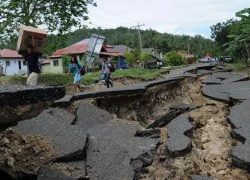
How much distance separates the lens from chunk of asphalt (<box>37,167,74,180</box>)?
3814mm

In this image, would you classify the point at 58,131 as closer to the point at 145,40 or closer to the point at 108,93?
the point at 108,93

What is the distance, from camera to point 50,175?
3863mm

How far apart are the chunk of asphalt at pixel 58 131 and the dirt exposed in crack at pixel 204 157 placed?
90cm

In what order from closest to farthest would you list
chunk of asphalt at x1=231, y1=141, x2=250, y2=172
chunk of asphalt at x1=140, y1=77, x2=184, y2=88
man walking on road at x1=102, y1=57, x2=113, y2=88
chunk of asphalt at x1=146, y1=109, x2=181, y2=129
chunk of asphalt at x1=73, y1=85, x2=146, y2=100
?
chunk of asphalt at x1=231, y1=141, x2=250, y2=172
chunk of asphalt at x1=146, y1=109, x2=181, y2=129
chunk of asphalt at x1=73, y1=85, x2=146, y2=100
chunk of asphalt at x1=140, y1=77, x2=184, y2=88
man walking on road at x1=102, y1=57, x2=113, y2=88

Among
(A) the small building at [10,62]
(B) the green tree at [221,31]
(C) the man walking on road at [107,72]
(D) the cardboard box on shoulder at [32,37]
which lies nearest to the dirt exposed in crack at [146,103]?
(D) the cardboard box on shoulder at [32,37]

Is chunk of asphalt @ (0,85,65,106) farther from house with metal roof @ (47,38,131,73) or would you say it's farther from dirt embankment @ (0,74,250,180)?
house with metal roof @ (47,38,131,73)

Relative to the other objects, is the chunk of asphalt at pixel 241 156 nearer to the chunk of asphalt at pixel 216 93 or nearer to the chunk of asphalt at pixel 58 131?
the chunk of asphalt at pixel 58 131

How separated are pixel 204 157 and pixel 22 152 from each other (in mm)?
2036

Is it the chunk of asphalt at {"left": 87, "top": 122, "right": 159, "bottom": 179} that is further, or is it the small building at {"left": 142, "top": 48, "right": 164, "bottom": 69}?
the small building at {"left": 142, "top": 48, "right": 164, "bottom": 69}

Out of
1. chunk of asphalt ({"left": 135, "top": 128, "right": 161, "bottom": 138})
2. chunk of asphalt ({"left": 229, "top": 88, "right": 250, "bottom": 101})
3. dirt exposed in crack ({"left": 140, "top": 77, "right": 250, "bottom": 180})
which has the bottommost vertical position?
dirt exposed in crack ({"left": 140, "top": 77, "right": 250, "bottom": 180})

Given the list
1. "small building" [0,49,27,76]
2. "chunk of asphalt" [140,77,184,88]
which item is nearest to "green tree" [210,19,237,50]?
"chunk of asphalt" [140,77,184,88]

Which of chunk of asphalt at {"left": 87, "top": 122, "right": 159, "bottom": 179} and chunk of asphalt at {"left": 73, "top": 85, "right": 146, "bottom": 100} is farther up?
chunk of asphalt at {"left": 73, "top": 85, "right": 146, "bottom": 100}

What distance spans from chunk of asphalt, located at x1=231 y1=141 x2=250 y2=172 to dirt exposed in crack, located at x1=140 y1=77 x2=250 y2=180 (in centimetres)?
6

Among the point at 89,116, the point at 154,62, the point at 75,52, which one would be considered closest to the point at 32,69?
the point at 89,116
